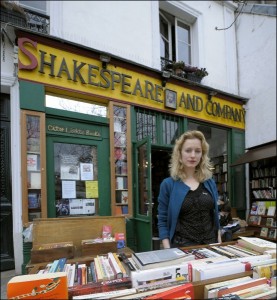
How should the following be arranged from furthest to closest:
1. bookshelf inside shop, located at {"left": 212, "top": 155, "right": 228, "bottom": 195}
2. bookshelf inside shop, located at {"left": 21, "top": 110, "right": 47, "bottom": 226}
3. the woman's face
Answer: bookshelf inside shop, located at {"left": 212, "top": 155, "right": 228, "bottom": 195}, bookshelf inside shop, located at {"left": 21, "top": 110, "right": 47, "bottom": 226}, the woman's face

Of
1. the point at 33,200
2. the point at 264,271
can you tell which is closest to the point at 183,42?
the point at 33,200

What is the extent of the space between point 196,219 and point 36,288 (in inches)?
46.1

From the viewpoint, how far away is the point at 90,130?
4.08 m

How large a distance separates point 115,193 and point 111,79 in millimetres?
2000

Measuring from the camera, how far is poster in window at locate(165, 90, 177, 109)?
16.3ft

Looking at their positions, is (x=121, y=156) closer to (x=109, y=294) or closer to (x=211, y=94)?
(x=211, y=94)

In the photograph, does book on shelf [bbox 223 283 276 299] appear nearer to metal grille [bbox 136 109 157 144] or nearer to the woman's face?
the woman's face

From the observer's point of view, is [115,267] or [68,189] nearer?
[115,267]

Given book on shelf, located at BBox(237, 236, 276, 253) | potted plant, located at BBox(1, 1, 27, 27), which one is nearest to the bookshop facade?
potted plant, located at BBox(1, 1, 27, 27)

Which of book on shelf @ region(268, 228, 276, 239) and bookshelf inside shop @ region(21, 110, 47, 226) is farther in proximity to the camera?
book on shelf @ region(268, 228, 276, 239)

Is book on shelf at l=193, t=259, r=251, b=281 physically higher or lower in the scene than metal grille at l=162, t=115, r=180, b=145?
lower

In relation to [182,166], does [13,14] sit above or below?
above

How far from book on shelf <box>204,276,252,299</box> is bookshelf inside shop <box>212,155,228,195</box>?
5.62 meters

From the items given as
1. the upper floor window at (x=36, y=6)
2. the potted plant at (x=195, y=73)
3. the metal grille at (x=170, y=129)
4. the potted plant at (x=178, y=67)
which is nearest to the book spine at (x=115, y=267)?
the metal grille at (x=170, y=129)
